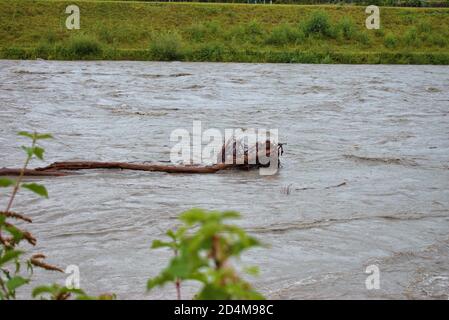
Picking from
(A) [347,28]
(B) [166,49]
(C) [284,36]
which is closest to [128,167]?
(B) [166,49]

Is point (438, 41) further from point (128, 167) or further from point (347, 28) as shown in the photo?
point (128, 167)

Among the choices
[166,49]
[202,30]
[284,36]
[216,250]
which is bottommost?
[166,49]

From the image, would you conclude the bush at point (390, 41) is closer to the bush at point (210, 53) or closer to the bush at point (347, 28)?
the bush at point (347, 28)

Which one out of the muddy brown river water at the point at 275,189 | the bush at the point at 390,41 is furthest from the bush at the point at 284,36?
the muddy brown river water at the point at 275,189

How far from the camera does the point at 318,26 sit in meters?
38.8

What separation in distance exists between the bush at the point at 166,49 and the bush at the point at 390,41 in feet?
36.3

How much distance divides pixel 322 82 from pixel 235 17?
59.7 feet

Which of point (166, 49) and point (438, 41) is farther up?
point (166, 49)

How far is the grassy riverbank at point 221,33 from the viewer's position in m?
32.8

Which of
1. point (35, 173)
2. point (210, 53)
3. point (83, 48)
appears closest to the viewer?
point (35, 173)

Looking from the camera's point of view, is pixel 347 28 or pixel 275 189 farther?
pixel 347 28

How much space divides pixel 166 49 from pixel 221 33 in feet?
19.9

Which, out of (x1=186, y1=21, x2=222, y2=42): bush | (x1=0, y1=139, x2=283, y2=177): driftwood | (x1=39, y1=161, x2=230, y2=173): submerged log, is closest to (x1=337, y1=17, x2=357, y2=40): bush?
(x1=186, y1=21, x2=222, y2=42): bush
